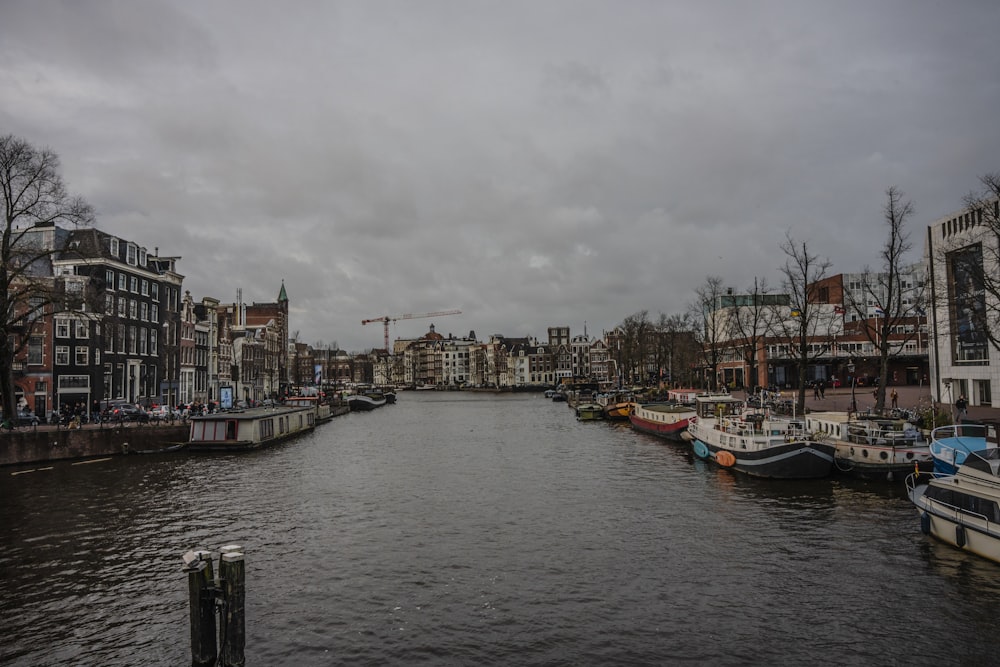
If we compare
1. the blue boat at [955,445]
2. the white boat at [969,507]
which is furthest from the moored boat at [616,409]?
the white boat at [969,507]

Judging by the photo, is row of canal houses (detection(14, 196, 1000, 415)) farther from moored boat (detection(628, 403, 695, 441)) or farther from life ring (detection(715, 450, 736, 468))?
life ring (detection(715, 450, 736, 468))

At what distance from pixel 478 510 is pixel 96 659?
17.2m

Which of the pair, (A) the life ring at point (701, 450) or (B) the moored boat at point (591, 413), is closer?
(A) the life ring at point (701, 450)

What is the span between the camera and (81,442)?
4869cm

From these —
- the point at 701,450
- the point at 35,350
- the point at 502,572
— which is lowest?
the point at 502,572

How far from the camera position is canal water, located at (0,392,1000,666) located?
16375 mm

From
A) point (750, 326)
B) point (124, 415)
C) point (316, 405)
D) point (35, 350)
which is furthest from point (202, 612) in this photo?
point (750, 326)

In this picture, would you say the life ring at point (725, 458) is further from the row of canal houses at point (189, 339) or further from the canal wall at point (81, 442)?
the canal wall at point (81, 442)

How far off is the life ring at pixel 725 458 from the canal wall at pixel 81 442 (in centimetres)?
4151

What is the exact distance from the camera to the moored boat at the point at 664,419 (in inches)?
2349

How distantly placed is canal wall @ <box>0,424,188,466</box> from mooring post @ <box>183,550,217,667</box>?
38.9m

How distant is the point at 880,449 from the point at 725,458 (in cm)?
834

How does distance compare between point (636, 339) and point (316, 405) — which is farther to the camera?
point (636, 339)

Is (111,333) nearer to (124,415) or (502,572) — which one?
(124,415)
